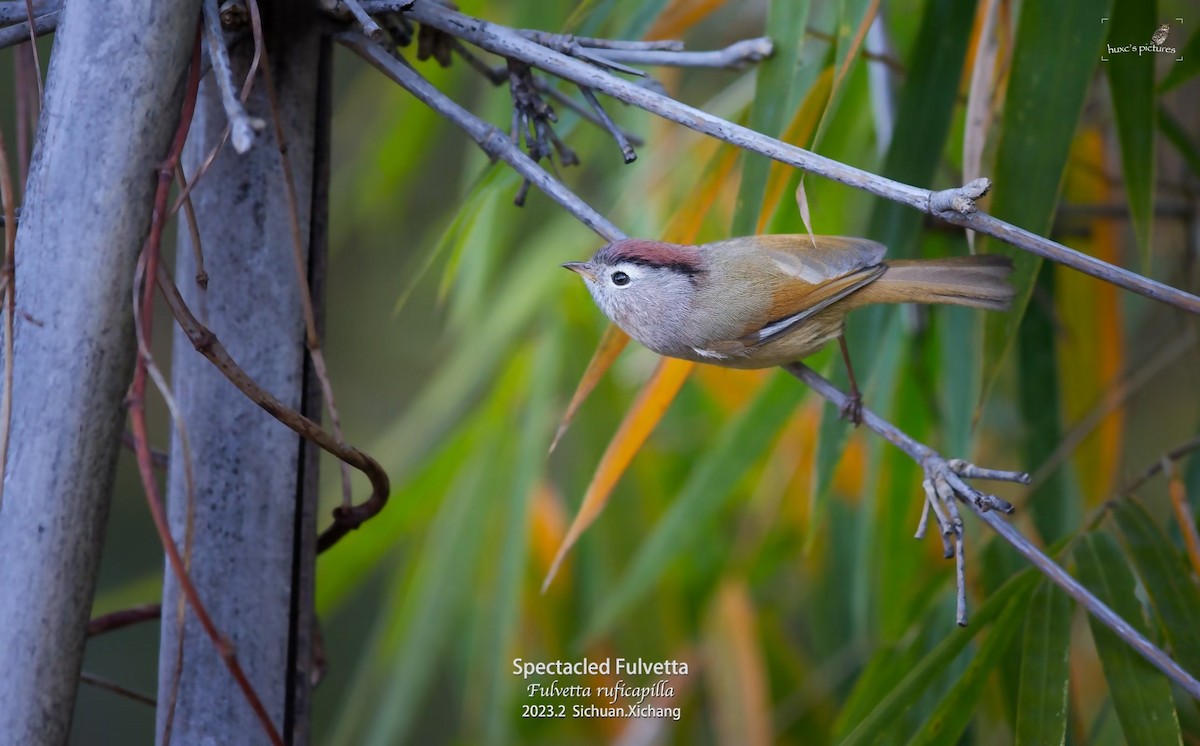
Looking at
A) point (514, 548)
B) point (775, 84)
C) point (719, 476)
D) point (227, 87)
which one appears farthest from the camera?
point (514, 548)

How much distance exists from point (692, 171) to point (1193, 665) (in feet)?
5.84

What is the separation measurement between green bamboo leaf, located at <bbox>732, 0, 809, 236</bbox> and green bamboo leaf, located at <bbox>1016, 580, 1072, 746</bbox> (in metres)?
0.62

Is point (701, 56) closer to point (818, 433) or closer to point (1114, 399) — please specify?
point (818, 433)

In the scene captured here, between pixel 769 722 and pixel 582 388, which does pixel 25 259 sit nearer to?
pixel 582 388

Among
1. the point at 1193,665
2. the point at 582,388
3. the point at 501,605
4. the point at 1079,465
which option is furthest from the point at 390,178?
the point at 1193,665

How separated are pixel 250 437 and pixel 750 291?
0.75 m

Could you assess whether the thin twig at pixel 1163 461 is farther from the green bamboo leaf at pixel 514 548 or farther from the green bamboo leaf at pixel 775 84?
the green bamboo leaf at pixel 514 548

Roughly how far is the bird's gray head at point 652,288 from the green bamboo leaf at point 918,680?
506 mm

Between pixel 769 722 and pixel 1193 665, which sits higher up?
pixel 1193 665

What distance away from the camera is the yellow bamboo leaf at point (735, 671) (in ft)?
7.44

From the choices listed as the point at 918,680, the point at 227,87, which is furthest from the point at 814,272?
the point at 227,87

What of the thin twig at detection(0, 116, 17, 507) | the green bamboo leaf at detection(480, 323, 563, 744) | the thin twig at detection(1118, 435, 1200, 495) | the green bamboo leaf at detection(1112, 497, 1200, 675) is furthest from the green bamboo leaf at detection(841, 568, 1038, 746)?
the green bamboo leaf at detection(480, 323, 563, 744)

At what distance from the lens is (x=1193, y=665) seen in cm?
117

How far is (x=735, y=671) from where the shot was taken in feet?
7.81
